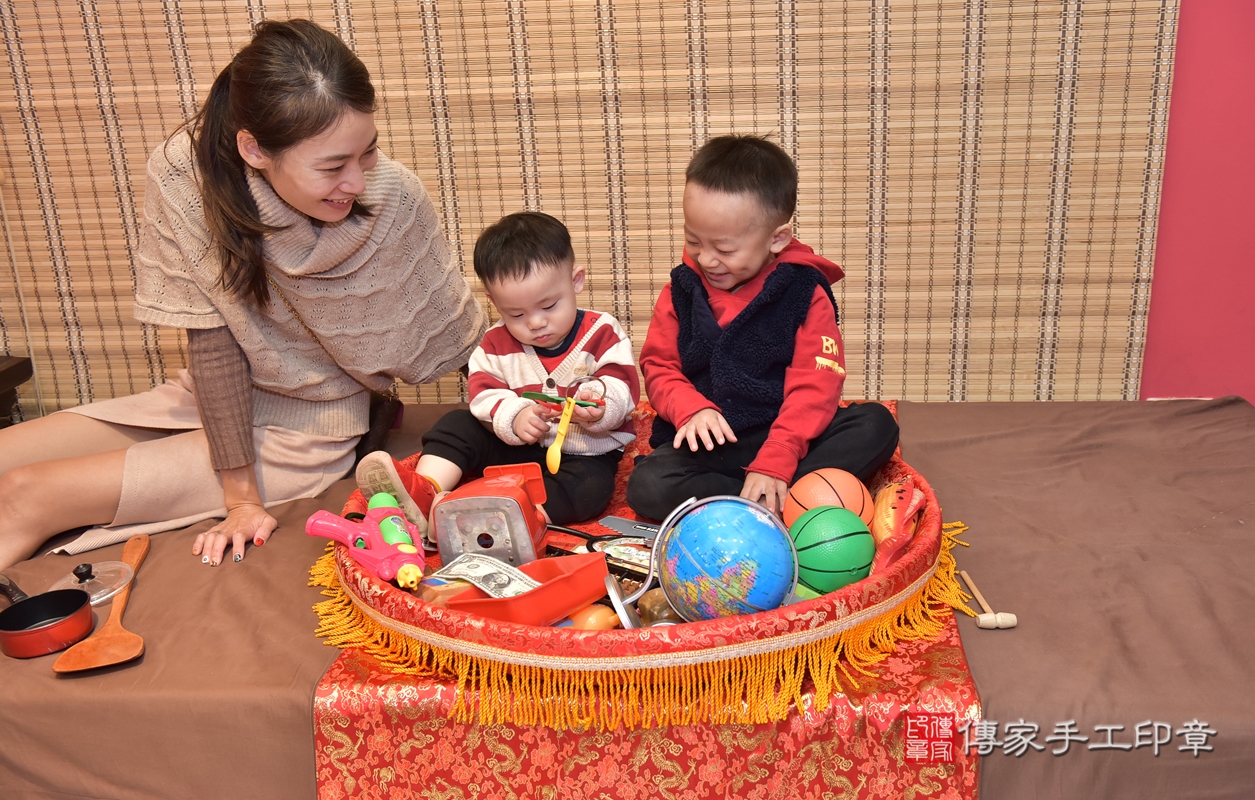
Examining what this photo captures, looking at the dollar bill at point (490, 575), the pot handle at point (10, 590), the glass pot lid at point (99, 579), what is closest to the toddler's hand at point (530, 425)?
the dollar bill at point (490, 575)

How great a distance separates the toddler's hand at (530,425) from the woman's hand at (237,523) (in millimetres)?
509

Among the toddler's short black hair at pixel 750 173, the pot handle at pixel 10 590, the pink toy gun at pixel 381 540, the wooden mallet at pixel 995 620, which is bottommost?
the wooden mallet at pixel 995 620

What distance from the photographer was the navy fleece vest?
5.49 feet

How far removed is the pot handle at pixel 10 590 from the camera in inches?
57.8

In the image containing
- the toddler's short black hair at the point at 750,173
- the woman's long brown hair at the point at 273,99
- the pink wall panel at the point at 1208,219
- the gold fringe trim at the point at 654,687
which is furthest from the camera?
the pink wall panel at the point at 1208,219

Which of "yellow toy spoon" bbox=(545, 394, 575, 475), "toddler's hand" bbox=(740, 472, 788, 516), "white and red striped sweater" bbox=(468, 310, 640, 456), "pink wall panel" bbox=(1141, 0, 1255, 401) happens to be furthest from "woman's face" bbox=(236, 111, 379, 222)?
"pink wall panel" bbox=(1141, 0, 1255, 401)

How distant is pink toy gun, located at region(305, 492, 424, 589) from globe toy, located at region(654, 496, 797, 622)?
0.38 meters

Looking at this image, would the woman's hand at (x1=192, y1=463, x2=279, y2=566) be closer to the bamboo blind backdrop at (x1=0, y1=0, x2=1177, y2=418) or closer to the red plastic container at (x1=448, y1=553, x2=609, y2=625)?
the red plastic container at (x1=448, y1=553, x2=609, y2=625)

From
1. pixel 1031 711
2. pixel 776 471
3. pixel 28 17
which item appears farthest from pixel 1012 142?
pixel 28 17

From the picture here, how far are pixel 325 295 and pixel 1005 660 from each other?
1.32m

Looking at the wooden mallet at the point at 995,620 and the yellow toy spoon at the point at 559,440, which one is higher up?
the yellow toy spoon at the point at 559,440

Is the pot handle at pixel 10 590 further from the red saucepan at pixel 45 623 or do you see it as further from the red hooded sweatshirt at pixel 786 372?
the red hooded sweatshirt at pixel 786 372

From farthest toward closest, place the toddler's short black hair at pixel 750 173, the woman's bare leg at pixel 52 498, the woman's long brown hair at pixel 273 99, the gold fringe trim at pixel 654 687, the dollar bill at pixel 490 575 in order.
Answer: the woman's bare leg at pixel 52 498 < the toddler's short black hair at pixel 750 173 < the woman's long brown hair at pixel 273 99 < the dollar bill at pixel 490 575 < the gold fringe trim at pixel 654 687

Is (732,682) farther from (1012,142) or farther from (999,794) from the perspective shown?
(1012,142)
